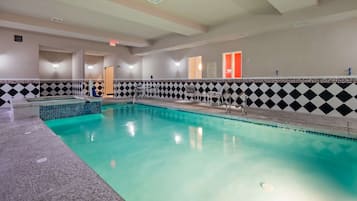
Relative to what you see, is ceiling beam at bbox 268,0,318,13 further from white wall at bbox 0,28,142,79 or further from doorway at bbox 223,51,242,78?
white wall at bbox 0,28,142,79

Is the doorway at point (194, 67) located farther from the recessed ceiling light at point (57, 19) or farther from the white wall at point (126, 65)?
the recessed ceiling light at point (57, 19)

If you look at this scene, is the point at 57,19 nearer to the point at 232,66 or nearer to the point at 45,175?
the point at 45,175

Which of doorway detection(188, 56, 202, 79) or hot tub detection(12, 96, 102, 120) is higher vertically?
doorway detection(188, 56, 202, 79)

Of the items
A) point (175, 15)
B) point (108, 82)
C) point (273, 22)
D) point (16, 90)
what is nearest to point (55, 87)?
point (16, 90)

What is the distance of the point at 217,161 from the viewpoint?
2518mm

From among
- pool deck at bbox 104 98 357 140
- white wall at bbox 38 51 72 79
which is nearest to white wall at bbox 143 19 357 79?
pool deck at bbox 104 98 357 140

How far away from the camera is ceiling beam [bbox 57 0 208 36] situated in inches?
143

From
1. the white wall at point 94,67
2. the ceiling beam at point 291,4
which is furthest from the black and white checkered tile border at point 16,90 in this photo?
the ceiling beam at point 291,4

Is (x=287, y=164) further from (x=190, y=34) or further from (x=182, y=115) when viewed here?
(x=190, y=34)

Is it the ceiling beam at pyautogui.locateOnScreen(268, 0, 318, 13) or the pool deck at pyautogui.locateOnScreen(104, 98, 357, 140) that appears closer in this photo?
the pool deck at pyautogui.locateOnScreen(104, 98, 357, 140)

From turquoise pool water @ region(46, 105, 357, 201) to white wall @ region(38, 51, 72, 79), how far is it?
6181 mm

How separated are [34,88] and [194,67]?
535 centimetres

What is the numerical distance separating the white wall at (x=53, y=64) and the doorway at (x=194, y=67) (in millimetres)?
6055

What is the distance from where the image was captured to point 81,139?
11.1ft
